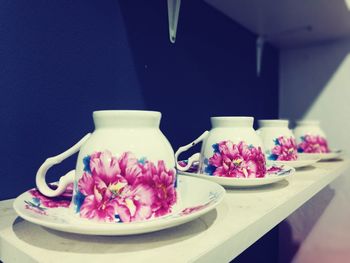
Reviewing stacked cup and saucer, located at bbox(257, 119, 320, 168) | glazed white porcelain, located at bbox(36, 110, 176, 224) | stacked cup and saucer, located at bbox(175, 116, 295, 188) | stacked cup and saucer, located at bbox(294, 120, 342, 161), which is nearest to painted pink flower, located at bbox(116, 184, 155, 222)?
glazed white porcelain, located at bbox(36, 110, 176, 224)

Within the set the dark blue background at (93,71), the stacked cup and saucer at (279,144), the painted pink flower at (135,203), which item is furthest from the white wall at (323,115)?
the painted pink flower at (135,203)

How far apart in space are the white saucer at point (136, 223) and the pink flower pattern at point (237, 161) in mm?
84

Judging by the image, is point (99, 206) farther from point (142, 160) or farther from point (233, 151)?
point (233, 151)

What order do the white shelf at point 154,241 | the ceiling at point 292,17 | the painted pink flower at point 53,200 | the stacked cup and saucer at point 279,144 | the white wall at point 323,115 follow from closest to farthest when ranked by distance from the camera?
the white shelf at point 154,241
the painted pink flower at point 53,200
the stacked cup and saucer at point 279,144
the ceiling at point 292,17
the white wall at point 323,115

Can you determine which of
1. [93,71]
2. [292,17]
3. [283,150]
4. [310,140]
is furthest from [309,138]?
[93,71]

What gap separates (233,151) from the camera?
53cm

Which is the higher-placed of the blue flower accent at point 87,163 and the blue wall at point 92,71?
the blue wall at point 92,71

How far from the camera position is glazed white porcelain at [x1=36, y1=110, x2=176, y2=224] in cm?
33

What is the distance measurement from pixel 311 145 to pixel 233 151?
1.53 ft

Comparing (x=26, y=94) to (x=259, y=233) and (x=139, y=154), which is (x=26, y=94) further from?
(x=259, y=233)

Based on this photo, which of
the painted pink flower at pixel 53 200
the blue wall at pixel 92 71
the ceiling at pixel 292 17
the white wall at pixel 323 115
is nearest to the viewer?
the painted pink flower at pixel 53 200

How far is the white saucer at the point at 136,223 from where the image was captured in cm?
27

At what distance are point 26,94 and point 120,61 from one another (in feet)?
0.67

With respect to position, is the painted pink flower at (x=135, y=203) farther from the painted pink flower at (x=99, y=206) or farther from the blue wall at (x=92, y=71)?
the blue wall at (x=92, y=71)
